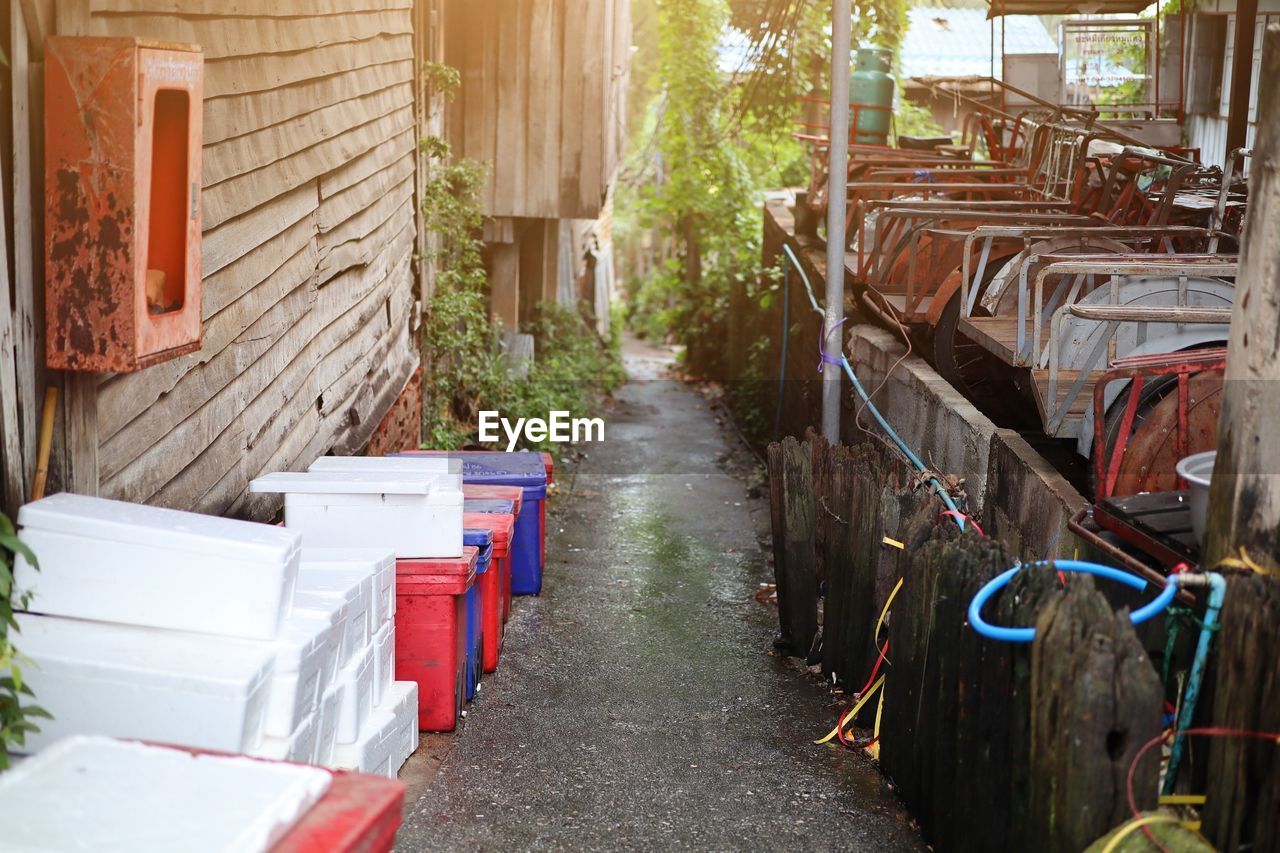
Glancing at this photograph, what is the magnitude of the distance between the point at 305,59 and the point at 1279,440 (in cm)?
485

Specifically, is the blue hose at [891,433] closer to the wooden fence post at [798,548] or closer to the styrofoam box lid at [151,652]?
the wooden fence post at [798,548]

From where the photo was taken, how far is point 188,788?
276 centimetres

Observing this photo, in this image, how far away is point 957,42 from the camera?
27.6 meters

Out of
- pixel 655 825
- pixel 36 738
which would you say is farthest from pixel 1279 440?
pixel 36 738

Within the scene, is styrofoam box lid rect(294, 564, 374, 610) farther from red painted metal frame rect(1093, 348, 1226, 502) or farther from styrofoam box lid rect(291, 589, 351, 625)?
red painted metal frame rect(1093, 348, 1226, 502)

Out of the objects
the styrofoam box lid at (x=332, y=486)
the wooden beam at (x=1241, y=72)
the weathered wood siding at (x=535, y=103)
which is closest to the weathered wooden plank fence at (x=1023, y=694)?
the styrofoam box lid at (x=332, y=486)

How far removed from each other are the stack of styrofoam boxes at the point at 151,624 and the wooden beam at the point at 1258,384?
8.37ft

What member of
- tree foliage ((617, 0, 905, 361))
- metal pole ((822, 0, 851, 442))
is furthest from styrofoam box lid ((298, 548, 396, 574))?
tree foliage ((617, 0, 905, 361))

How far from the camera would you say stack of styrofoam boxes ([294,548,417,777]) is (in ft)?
14.1

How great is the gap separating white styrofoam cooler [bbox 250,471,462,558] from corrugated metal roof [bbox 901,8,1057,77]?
20803mm

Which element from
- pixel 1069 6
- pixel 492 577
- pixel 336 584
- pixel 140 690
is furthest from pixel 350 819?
pixel 1069 6

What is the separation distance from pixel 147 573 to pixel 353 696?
1.12 m

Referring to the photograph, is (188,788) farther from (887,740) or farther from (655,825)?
(887,740)

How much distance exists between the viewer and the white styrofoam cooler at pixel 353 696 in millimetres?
4441
